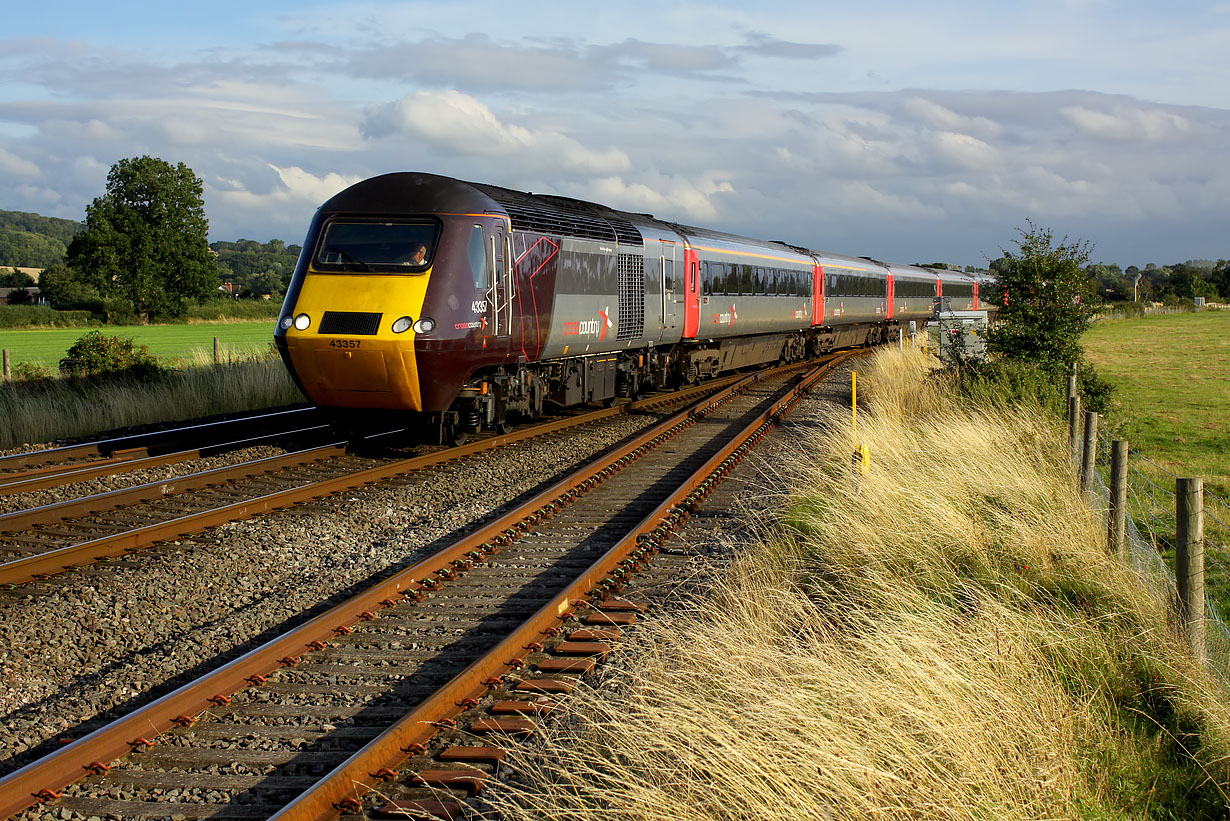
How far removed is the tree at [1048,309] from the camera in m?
17.1

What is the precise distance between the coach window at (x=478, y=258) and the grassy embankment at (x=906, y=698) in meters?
5.83

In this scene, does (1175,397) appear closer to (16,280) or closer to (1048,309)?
(1048,309)

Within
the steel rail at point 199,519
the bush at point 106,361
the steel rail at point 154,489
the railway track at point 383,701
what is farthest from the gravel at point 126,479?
the bush at point 106,361

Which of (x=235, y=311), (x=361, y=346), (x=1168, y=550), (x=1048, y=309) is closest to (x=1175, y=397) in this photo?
(x=1048, y=309)

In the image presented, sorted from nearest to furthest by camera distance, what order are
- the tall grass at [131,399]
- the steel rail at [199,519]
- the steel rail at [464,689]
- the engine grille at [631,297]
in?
the steel rail at [464,689] < the steel rail at [199,519] < the tall grass at [131,399] < the engine grille at [631,297]

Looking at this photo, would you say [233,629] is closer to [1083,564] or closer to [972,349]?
[1083,564]

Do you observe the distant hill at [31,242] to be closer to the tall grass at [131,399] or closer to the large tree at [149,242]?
the large tree at [149,242]

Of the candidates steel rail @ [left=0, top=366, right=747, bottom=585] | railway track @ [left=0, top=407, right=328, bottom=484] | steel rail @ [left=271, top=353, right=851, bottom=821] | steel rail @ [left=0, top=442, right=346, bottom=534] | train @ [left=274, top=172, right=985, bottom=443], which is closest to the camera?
steel rail @ [left=271, top=353, right=851, bottom=821]

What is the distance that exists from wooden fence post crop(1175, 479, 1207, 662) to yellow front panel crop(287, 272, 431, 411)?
27.3 ft

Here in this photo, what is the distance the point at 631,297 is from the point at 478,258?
5.55m

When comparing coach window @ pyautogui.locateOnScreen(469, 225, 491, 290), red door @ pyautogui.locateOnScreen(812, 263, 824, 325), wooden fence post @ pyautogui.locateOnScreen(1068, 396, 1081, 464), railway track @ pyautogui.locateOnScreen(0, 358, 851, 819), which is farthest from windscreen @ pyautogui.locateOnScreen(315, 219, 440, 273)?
red door @ pyautogui.locateOnScreen(812, 263, 824, 325)

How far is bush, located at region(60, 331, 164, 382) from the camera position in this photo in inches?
820

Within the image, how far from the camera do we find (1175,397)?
24922mm

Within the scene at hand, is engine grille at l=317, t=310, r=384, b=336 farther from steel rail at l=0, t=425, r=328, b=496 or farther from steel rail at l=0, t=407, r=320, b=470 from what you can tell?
steel rail at l=0, t=407, r=320, b=470
